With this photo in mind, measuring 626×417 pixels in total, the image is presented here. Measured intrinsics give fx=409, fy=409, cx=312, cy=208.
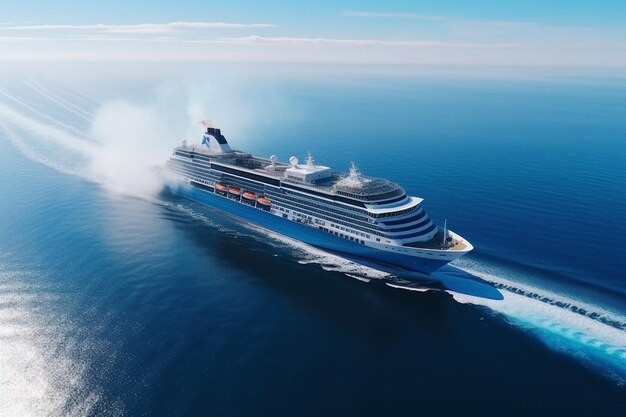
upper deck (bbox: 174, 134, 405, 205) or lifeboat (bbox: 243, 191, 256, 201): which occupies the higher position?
upper deck (bbox: 174, 134, 405, 205)

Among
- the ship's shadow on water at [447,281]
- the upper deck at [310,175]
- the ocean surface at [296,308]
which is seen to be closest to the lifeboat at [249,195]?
the upper deck at [310,175]

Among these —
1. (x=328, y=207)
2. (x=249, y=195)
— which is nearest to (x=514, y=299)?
(x=328, y=207)

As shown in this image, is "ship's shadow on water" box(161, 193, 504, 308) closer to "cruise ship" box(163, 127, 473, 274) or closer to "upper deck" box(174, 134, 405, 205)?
"cruise ship" box(163, 127, 473, 274)

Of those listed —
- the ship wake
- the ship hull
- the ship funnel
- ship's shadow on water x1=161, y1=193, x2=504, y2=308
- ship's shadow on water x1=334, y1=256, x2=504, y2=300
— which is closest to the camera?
the ship wake

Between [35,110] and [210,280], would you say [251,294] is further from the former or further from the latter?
[35,110]

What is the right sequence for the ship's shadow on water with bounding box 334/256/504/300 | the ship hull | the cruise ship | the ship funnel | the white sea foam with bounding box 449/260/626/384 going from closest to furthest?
the white sea foam with bounding box 449/260/626/384 < the ship's shadow on water with bounding box 334/256/504/300 < the ship hull < the cruise ship < the ship funnel

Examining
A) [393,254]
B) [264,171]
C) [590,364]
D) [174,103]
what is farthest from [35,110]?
[590,364]

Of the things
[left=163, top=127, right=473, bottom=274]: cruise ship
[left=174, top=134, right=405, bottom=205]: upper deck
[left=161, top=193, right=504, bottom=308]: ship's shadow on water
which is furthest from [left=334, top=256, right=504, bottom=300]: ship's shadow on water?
[left=174, top=134, right=405, bottom=205]: upper deck
